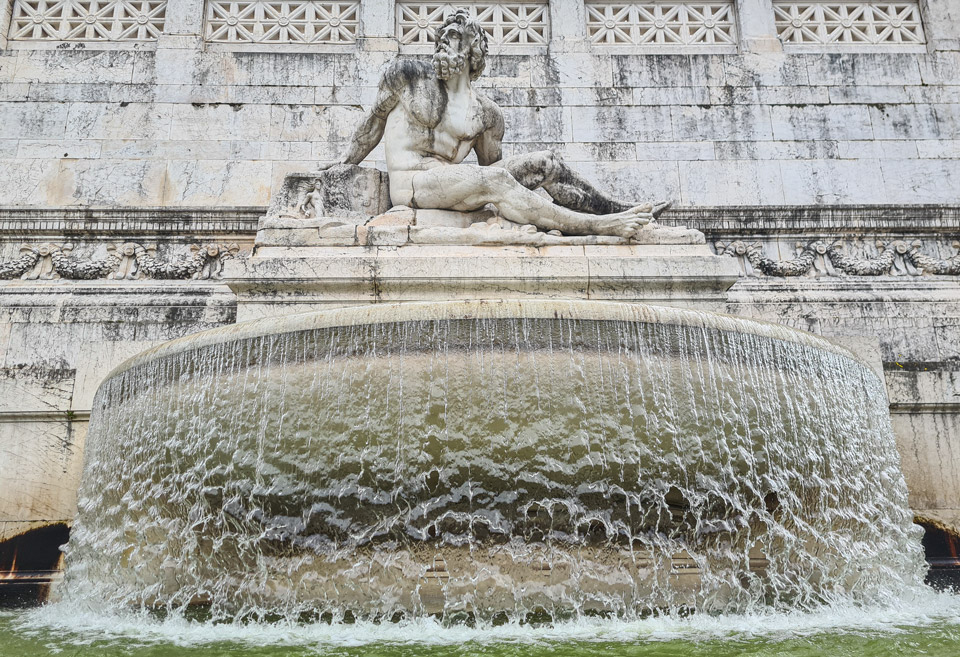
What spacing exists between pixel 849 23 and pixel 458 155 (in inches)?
218

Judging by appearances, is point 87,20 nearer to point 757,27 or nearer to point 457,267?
point 457,267

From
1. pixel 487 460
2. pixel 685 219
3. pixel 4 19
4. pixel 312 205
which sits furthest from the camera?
pixel 4 19

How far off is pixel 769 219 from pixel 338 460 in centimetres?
553

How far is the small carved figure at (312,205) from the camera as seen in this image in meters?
6.30

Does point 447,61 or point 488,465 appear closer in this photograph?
point 488,465

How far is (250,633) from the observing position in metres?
3.80

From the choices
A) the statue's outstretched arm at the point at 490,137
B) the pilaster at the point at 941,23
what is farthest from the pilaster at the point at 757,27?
the statue's outstretched arm at the point at 490,137

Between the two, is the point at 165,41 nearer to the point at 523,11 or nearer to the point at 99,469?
the point at 523,11

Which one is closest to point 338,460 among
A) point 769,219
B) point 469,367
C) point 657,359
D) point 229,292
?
point 469,367

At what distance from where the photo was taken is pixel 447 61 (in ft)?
21.1

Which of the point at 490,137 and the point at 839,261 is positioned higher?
the point at 490,137

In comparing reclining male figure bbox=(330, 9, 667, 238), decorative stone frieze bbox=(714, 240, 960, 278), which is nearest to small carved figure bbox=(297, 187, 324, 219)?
reclining male figure bbox=(330, 9, 667, 238)

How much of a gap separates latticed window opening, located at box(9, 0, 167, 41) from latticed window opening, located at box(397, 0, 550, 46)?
2.74m

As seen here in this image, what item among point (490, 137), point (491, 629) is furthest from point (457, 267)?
point (491, 629)
